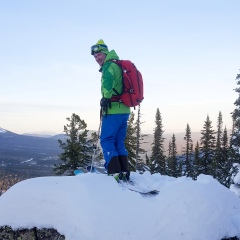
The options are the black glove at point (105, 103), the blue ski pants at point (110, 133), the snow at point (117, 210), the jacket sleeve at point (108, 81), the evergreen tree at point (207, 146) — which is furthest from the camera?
the evergreen tree at point (207, 146)

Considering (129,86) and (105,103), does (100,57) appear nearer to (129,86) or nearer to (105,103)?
(129,86)

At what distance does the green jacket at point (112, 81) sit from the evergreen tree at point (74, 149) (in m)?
18.7

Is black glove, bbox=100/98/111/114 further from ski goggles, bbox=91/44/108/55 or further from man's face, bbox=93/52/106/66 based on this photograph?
ski goggles, bbox=91/44/108/55

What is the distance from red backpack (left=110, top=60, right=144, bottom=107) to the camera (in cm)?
725

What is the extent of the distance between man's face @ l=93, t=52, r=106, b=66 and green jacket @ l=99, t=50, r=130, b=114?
0.75 ft

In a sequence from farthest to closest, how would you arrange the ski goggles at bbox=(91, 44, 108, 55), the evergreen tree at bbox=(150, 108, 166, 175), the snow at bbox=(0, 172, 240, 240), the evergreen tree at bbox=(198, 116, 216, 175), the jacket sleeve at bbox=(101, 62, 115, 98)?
1. the evergreen tree at bbox=(198, 116, 216, 175)
2. the evergreen tree at bbox=(150, 108, 166, 175)
3. the ski goggles at bbox=(91, 44, 108, 55)
4. the jacket sleeve at bbox=(101, 62, 115, 98)
5. the snow at bbox=(0, 172, 240, 240)

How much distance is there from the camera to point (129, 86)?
730cm

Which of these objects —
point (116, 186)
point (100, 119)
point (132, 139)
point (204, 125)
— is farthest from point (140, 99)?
point (204, 125)

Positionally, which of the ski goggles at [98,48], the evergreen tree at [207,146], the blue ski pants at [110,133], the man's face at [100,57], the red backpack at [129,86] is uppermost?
the ski goggles at [98,48]

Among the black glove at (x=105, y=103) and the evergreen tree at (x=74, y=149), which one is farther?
the evergreen tree at (x=74, y=149)

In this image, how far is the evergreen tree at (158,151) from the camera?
43.1 m

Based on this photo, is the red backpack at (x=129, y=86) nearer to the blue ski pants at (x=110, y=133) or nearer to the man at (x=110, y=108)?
the man at (x=110, y=108)

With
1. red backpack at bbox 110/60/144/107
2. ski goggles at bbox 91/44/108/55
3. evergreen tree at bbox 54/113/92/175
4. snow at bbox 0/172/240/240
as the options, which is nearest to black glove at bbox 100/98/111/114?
red backpack at bbox 110/60/144/107

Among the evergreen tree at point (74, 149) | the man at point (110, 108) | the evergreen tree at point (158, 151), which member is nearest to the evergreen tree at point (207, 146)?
the evergreen tree at point (158, 151)
